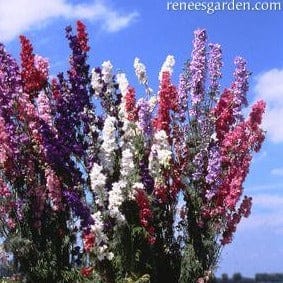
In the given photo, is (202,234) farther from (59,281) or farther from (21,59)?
(21,59)

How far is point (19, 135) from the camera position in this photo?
1344cm

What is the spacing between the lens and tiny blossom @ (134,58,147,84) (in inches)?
547

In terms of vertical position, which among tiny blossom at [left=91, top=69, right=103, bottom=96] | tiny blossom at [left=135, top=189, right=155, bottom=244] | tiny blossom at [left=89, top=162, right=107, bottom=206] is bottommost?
tiny blossom at [left=135, top=189, right=155, bottom=244]

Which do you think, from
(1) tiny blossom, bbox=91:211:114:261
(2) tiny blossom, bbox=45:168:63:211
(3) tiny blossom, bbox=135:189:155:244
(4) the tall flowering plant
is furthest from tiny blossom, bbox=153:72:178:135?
(1) tiny blossom, bbox=91:211:114:261

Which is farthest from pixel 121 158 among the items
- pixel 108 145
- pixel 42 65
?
pixel 42 65

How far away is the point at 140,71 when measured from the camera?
13891mm

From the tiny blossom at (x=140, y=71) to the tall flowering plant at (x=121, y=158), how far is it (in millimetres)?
20

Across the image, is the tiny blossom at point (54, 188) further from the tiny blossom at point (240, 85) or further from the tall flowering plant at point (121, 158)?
the tiny blossom at point (240, 85)

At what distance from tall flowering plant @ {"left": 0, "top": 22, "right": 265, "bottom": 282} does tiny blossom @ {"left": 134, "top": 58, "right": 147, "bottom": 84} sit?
20mm

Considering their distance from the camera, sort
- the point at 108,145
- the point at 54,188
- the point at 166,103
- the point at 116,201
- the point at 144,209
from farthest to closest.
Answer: the point at 166,103 → the point at 54,188 → the point at 108,145 → the point at 144,209 → the point at 116,201

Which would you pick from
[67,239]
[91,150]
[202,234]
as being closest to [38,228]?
[67,239]

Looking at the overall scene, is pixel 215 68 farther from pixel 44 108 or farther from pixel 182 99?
pixel 44 108

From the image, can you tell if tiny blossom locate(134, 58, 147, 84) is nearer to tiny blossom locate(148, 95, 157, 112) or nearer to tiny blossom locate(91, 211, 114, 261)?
tiny blossom locate(148, 95, 157, 112)

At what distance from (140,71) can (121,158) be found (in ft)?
5.81
